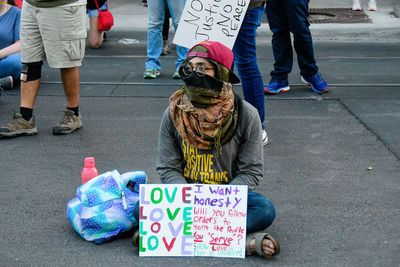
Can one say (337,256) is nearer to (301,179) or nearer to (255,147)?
(255,147)

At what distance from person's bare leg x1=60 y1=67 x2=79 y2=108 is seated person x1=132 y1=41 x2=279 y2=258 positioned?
2016 millimetres

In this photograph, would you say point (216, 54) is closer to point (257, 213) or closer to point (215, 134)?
point (215, 134)

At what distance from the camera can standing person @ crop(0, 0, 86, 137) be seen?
15.7ft

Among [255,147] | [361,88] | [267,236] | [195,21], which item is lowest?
[361,88]

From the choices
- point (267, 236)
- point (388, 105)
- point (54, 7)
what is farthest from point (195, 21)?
point (388, 105)

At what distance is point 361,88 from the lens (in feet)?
21.4

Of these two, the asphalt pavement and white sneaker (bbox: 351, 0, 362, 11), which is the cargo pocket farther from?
white sneaker (bbox: 351, 0, 362, 11)

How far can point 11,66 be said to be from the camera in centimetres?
652

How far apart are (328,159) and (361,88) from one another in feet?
7.50

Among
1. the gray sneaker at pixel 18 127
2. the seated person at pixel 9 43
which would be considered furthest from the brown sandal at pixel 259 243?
the seated person at pixel 9 43

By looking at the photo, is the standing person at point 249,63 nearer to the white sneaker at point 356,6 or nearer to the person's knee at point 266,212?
the person's knee at point 266,212

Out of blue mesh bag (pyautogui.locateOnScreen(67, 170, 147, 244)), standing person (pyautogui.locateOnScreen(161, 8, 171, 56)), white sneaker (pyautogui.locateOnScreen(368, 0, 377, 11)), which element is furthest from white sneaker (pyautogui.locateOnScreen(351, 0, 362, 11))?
blue mesh bag (pyautogui.locateOnScreen(67, 170, 147, 244))

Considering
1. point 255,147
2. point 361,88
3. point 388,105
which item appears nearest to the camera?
point 255,147

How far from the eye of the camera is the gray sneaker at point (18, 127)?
4.98 metres
